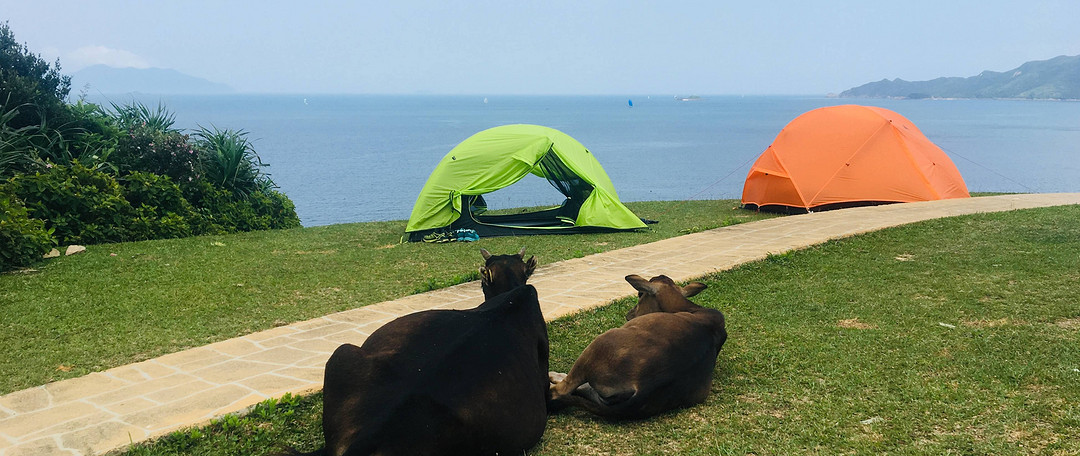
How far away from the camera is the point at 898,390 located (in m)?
4.67

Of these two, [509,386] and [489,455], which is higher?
[509,386]

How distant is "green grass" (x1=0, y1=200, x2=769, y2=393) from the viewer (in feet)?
18.9

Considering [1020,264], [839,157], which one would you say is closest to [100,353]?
[1020,264]

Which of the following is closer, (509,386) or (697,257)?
(509,386)

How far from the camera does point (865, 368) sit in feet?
16.7

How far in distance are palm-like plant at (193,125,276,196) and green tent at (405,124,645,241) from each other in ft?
12.6

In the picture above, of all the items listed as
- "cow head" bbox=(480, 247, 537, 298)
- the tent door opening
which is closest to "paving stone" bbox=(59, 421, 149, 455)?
"cow head" bbox=(480, 247, 537, 298)

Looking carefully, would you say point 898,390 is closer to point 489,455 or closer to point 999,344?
point 999,344

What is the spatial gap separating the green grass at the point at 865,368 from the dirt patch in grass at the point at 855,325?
15 millimetres

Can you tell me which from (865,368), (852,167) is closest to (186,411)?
(865,368)

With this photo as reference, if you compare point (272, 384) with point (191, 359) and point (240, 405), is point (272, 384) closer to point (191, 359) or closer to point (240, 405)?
point (240, 405)

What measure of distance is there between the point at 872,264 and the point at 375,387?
673cm

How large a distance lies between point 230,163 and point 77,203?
3.34 m

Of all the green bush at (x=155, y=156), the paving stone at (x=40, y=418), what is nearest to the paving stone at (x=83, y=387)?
the paving stone at (x=40, y=418)
